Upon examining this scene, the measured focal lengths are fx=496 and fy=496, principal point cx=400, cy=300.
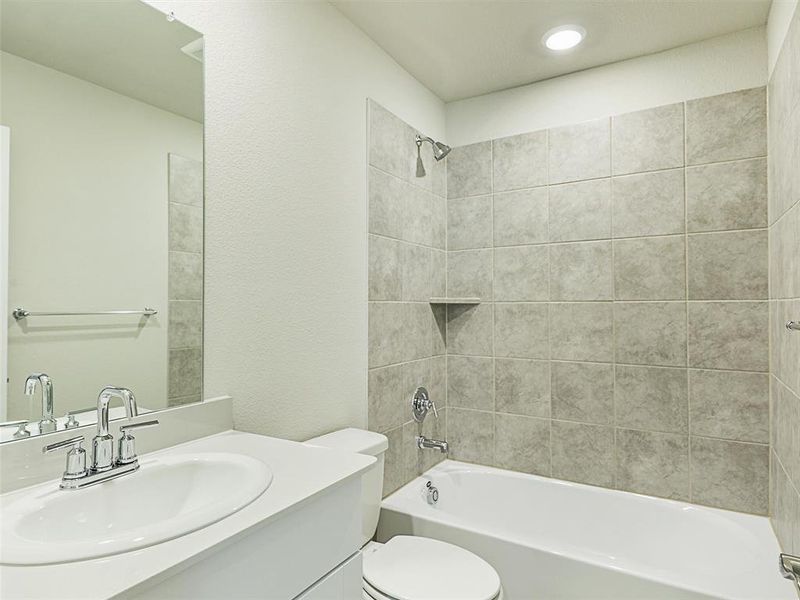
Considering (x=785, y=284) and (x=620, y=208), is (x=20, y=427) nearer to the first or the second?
(x=785, y=284)

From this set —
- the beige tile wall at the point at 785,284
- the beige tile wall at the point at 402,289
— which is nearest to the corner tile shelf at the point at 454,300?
the beige tile wall at the point at 402,289

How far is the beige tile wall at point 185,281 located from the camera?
1365mm

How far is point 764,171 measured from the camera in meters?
2.05

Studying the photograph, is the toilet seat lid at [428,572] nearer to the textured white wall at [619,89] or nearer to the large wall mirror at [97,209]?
the large wall mirror at [97,209]

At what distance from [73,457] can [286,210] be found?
3.29 ft

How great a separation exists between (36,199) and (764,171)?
251cm

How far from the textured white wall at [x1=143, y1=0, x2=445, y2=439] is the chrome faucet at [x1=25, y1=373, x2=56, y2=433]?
0.41 meters

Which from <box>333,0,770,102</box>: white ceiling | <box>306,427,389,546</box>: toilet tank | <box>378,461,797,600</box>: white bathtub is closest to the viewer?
<box>378,461,797,600</box>: white bathtub

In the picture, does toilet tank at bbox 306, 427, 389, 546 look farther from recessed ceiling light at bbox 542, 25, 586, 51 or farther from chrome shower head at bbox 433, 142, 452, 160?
recessed ceiling light at bbox 542, 25, 586, 51

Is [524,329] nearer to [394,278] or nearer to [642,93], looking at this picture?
[394,278]

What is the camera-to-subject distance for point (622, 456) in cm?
233

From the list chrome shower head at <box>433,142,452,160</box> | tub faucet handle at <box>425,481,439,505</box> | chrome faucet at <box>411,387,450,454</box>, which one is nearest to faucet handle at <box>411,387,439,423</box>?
chrome faucet at <box>411,387,450,454</box>

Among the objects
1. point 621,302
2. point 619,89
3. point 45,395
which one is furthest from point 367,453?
point 619,89

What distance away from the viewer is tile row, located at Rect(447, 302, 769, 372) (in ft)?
6.86
